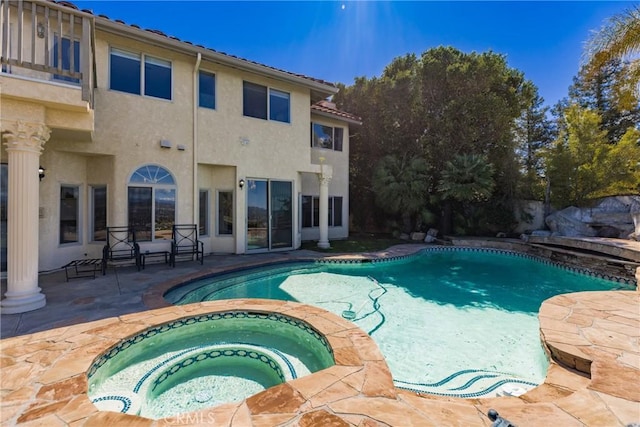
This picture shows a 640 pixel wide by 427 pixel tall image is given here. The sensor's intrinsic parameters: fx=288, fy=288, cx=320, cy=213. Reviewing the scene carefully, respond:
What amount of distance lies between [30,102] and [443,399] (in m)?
8.13

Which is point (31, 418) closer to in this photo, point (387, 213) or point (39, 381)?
point (39, 381)

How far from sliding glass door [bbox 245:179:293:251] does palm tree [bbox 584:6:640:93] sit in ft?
40.4

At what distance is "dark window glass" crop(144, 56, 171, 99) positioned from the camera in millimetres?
9602

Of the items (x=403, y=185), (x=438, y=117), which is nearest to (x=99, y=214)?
(x=403, y=185)

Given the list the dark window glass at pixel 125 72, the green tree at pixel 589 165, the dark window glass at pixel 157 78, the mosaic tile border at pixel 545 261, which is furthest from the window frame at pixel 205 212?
the green tree at pixel 589 165

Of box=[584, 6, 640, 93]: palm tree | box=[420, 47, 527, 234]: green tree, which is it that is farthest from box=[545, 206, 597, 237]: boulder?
box=[584, 6, 640, 93]: palm tree

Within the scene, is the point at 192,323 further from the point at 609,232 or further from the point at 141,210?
the point at 609,232

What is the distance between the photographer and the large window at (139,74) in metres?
9.08

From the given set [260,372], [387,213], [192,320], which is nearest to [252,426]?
[260,372]

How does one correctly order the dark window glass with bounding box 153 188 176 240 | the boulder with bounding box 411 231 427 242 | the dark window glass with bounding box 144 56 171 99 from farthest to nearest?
the boulder with bounding box 411 231 427 242 → the dark window glass with bounding box 153 188 176 240 → the dark window glass with bounding box 144 56 171 99

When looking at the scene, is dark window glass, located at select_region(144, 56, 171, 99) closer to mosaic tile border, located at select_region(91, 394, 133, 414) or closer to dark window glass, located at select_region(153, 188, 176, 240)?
dark window glass, located at select_region(153, 188, 176, 240)

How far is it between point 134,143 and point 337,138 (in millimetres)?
10364

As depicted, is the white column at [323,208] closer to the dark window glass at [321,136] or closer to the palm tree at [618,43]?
the dark window glass at [321,136]

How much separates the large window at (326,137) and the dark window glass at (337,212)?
9.79ft
